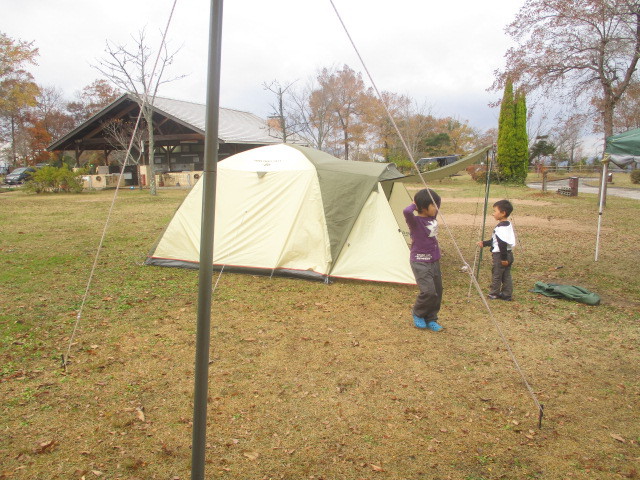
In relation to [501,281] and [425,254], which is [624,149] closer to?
[501,281]

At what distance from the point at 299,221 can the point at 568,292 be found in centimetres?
367

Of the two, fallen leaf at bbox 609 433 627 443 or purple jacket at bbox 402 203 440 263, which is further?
purple jacket at bbox 402 203 440 263

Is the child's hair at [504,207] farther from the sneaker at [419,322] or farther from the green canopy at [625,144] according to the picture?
the green canopy at [625,144]

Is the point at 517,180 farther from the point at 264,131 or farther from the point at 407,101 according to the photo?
the point at 264,131

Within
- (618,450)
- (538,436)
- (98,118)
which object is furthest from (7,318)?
(98,118)

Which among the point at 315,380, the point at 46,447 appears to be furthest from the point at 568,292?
the point at 46,447

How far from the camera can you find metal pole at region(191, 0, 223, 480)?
1.70 metres

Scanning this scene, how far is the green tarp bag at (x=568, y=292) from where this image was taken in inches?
216

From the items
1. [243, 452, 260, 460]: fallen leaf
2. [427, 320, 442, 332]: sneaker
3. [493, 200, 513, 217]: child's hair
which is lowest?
[243, 452, 260, 460]: fallen leaf

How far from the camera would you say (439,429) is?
9.70ft

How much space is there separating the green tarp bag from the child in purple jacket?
212cm

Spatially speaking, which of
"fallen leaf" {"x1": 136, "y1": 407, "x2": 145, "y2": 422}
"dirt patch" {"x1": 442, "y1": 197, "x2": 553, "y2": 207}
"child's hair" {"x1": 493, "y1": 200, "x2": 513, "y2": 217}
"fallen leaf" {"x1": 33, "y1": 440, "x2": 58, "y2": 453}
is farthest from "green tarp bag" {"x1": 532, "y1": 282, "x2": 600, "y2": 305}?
"dirt patch" {"x1": 442, "y1": 197, "x2": 553, "y2": 207}

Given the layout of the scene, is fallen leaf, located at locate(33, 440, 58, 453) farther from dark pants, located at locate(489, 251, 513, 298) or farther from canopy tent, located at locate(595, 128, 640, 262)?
canopy tent, located at locate(595, 128, 640, 262)

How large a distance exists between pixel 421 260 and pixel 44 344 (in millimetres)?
3747
